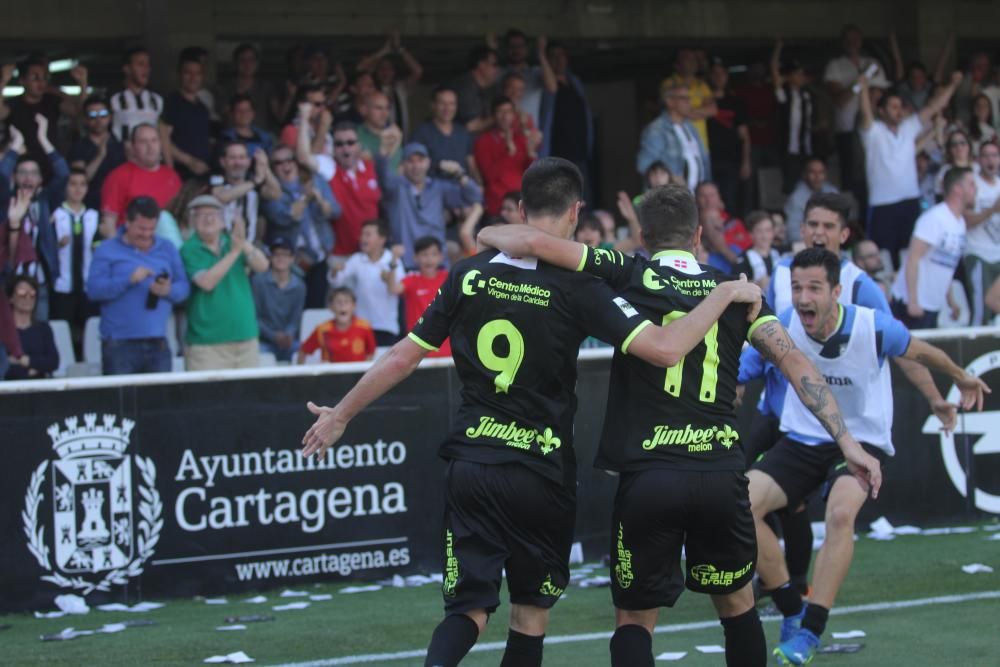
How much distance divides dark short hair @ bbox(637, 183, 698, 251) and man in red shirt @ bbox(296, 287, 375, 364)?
5874 mm

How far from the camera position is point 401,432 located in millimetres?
9875

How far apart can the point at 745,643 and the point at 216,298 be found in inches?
256

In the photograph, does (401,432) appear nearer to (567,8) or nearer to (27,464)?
(27,464)

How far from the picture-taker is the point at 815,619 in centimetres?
685

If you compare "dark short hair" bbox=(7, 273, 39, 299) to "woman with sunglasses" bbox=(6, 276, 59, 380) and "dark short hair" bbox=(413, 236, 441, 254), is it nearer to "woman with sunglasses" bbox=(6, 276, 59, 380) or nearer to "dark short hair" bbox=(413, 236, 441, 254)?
"woman with sunglasses" bbox=(6, 276, 59, 380)

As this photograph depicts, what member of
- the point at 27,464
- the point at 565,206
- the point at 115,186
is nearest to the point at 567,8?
the point at 115,186

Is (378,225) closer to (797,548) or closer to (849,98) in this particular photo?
(797,548)

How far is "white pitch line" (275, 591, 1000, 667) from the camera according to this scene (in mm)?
7391

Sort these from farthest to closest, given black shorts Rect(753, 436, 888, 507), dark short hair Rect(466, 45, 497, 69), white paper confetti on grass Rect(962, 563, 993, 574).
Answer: dark short hair Rect(466, 45, 497, 69) < white paper confetti on grass Rect(962, 563, 993, 574) < black shorts Rect(753, 436, 888, 507)

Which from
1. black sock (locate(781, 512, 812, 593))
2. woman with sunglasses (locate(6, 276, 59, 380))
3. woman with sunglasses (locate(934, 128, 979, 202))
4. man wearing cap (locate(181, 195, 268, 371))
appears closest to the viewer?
black sock (locate(781, 512, 812, 593))

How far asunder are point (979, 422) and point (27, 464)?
22.4 feet

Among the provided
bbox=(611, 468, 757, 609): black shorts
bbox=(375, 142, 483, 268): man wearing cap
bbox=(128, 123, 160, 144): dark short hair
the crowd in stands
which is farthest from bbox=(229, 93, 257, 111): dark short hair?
bbox=(611, 468, 757, 609): black shorts

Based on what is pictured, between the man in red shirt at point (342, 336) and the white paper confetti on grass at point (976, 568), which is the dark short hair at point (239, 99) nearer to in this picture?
the man in red shirt at point (342, 336)

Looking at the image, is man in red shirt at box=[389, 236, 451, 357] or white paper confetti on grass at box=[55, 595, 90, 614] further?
man in red shirt at box=[389, 236, 451, 357]
